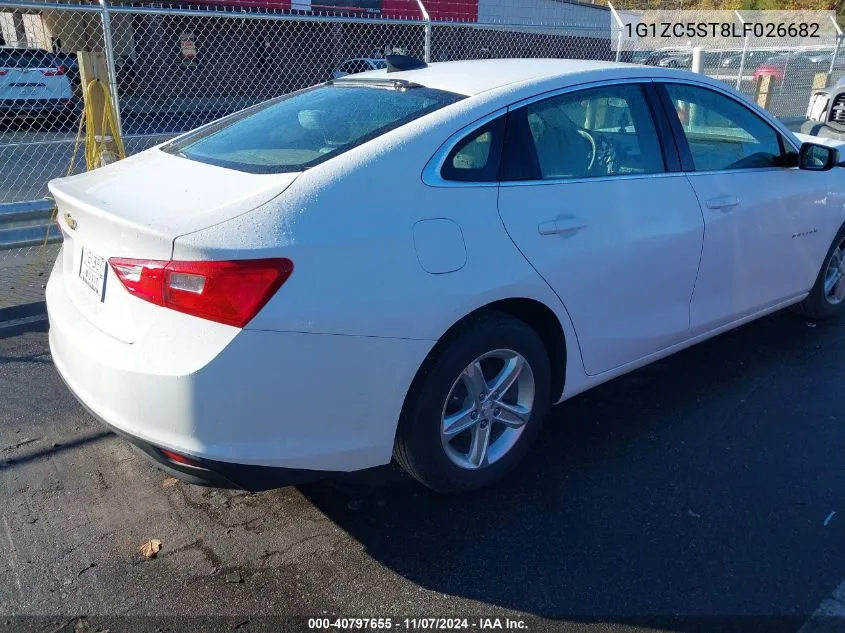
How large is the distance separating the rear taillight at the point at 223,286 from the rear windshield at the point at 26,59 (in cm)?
1210

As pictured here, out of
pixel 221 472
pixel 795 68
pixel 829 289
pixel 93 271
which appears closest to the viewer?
pixel 221 472

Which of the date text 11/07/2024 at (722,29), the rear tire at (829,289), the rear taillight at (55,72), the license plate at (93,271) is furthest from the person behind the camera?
the date text 11/07/2024 at (722,29)

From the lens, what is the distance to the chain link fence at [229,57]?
1200 centimetres

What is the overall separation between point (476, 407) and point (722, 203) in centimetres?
177

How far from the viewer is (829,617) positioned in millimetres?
2588

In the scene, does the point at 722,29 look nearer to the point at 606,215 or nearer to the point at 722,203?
the point at 722,203

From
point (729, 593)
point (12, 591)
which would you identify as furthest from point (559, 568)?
point (12, 591)

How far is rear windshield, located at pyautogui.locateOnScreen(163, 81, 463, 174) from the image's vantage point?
117 inches

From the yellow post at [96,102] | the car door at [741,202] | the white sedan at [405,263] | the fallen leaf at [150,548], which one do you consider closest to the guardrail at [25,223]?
the yellow post at [96,102]

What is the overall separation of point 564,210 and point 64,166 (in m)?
9.93

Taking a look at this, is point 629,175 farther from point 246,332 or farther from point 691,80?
point 246,332

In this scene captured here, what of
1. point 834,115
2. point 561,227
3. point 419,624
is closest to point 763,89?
point 834,115

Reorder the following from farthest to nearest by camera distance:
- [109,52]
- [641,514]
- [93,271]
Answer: [109,52] → [641,514] → [93,271]

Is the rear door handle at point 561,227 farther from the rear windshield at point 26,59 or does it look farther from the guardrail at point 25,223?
the rear windshield at point 26,59
